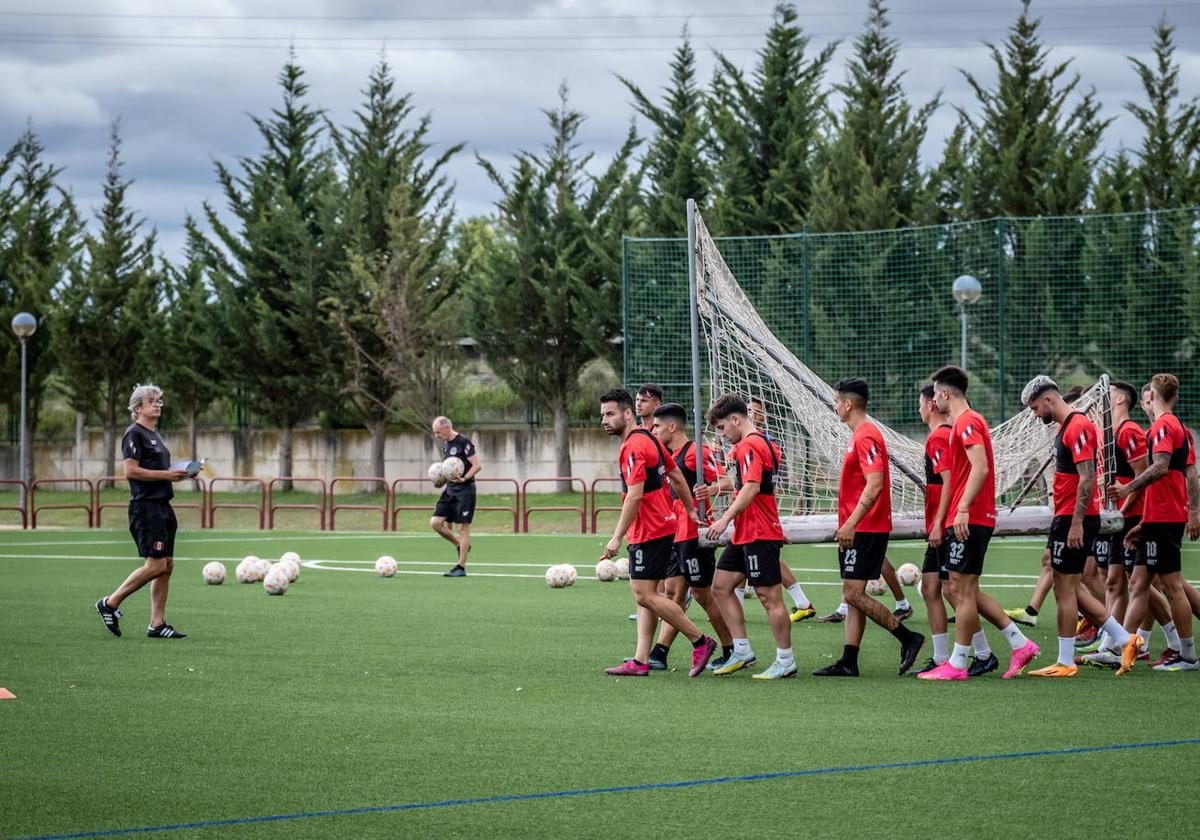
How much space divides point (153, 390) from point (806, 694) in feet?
19.8

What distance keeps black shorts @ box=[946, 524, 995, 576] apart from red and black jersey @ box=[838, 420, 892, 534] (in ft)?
1.47

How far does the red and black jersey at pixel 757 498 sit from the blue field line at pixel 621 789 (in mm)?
3100

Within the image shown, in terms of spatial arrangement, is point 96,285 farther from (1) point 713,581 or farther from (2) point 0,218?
(1) point 713,581

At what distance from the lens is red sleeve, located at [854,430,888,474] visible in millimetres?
10039

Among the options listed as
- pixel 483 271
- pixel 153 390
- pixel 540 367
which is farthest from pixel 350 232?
pixel 153 390

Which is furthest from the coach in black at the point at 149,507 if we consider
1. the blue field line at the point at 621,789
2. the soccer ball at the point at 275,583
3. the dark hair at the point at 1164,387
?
the dark hair at the point at 1164,387

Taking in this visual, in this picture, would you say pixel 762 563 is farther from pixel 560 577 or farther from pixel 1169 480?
pixel 560 577

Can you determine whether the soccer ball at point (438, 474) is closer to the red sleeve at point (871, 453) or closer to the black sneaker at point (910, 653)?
the black sneaker at point (910, 653)

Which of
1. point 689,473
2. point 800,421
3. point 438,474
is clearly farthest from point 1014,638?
point 438,474

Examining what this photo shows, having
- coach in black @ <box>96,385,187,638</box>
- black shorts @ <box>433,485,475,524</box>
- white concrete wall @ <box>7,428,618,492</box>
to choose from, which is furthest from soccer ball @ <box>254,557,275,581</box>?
white concrete wall @ <box>7,428,618,492</box>

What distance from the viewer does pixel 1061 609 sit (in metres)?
10.3

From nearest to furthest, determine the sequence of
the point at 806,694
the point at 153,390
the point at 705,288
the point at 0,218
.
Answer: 1. the point at 806,694
2. the point at 153,390
3. the point at 705,288
4. the point at 0,218

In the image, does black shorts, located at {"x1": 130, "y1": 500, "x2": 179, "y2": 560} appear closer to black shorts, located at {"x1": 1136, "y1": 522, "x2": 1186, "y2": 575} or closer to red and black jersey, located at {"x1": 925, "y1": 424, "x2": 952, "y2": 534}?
red and black jersey, located at {"x1": 925, "y1": 424, "x2": 952, "y2": 534}

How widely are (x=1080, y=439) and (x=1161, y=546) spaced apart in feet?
3.66
